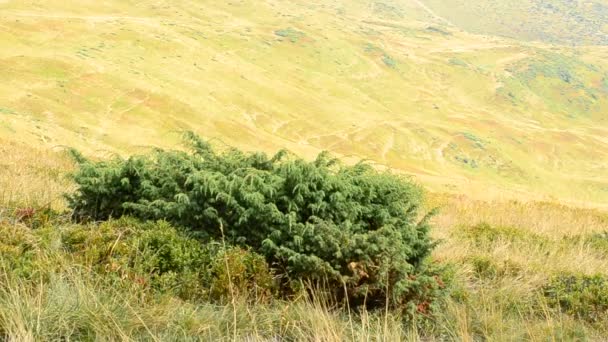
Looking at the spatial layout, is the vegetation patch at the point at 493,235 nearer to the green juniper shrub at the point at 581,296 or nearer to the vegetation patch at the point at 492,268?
the vegetation patch at the point at 492,268

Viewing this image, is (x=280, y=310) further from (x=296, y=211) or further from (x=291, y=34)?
(x=291, y=34)

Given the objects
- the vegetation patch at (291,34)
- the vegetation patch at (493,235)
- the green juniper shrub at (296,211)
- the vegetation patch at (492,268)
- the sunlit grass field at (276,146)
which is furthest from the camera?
the vegetation patch at (291,34)

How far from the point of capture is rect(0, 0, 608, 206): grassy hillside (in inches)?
2494

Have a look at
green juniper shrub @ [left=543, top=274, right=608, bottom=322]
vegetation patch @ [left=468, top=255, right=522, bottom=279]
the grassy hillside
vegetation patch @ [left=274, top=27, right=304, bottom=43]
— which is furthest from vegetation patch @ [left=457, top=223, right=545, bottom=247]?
vegetation patch @ [left=274, top=27, right=304, bottom=43]

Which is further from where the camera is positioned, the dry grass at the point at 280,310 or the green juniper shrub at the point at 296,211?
the green juniper shrub at the point at 296,211

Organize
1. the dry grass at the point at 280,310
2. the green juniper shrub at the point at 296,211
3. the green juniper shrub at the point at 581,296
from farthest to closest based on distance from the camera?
the green juniper shrub at the point at 581,296, the green juniper shrub at the point at 296,211, the dry grass at the point at 280,310

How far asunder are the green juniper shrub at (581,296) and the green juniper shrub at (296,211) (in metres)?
1.84

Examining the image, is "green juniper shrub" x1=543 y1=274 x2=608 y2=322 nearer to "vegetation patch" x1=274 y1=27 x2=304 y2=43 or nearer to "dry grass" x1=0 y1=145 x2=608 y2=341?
"dry grass" x1=0 y1=145 x2=608 y2=341

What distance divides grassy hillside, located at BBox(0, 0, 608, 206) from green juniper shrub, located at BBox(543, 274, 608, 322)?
2267 cm

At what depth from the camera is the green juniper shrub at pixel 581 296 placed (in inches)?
288

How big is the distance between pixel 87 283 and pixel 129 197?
2982 mm

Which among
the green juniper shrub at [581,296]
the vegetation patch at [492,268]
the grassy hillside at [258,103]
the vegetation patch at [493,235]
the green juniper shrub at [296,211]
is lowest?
the grassy hillside at [258,103]

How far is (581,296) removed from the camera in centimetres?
753

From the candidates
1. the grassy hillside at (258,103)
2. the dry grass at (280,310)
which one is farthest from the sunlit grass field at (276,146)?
the grassy hillside at (258,103)
